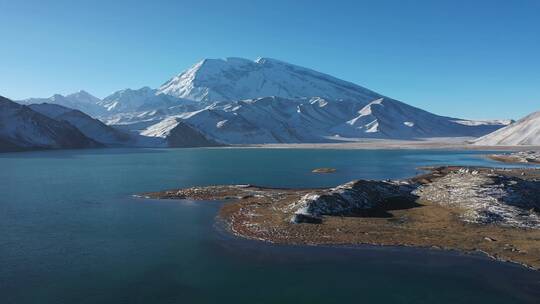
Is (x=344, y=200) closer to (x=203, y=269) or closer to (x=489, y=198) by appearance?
(x=489, y=198)

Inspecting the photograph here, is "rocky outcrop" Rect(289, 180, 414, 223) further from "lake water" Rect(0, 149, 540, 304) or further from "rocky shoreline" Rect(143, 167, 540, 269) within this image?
"lake water" Rect(0, 149, 540, 304)

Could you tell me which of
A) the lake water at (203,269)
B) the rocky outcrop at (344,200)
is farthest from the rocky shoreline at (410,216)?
the lake water at (203,269)

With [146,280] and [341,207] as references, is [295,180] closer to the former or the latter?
[341,207]

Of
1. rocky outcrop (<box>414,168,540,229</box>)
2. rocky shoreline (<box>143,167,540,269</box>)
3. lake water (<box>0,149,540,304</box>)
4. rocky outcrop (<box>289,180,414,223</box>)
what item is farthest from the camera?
rocky outcrop (<box>289,180,414,223</box>)

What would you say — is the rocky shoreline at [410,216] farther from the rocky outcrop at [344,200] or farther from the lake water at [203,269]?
the lake water at [203,269]

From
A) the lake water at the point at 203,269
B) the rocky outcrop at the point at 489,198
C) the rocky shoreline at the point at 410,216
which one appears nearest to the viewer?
the lake water at the point at 203,269

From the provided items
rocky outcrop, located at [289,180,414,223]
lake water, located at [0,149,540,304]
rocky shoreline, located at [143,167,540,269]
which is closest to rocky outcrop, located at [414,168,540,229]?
rocky shoreline, located at [143,167,540,269]

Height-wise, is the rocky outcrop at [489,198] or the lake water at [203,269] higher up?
the rocky outcrop at [489,198]

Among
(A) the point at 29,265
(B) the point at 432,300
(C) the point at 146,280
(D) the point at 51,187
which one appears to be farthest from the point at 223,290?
(D) the point at 51,187
